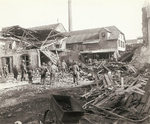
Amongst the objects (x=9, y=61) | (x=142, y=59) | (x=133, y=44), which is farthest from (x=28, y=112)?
(x=133, y=44)

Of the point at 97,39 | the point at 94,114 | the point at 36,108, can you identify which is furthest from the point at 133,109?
the point at 97,39

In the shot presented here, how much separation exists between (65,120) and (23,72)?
34.3ft

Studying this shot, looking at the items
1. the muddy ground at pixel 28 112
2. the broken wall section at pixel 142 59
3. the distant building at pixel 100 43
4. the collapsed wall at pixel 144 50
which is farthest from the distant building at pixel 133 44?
the muddy ground at pixel 28 112

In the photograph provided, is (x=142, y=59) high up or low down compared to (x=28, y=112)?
up

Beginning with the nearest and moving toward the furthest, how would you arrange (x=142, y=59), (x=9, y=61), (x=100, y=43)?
(x=142, y=59)
(x=9, y=61)
(x=100, y=43)

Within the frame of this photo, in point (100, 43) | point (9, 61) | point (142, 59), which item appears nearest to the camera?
point (142, 59)

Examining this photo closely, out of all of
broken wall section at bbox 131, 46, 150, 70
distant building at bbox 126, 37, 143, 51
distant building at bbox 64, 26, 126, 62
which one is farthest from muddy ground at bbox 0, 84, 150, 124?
distant building at bbox 64, 26, 126, 62

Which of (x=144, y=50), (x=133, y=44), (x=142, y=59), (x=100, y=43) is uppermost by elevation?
(x=100, y=43)

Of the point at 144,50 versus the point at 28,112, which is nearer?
the point at 28,112

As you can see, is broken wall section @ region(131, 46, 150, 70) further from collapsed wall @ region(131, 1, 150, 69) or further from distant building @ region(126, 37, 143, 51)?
distant building @ region(126, 37, 143, 51)

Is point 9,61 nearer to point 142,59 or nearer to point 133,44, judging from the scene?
point 142,59

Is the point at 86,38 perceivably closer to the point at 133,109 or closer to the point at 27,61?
the point at 27,61

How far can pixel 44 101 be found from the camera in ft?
25.7

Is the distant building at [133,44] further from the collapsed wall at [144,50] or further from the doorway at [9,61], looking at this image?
the doorway at [9,61]
